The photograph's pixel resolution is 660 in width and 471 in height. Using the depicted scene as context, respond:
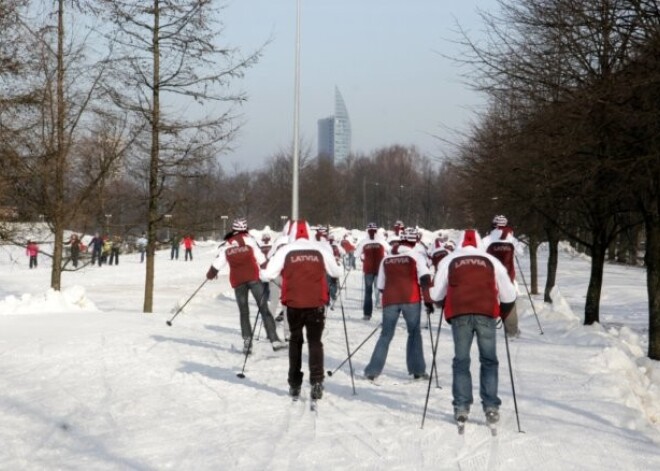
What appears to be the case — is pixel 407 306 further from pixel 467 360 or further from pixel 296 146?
pixel 296 146

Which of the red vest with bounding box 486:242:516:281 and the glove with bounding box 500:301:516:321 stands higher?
the red vest with bounding box 486:242:516:281

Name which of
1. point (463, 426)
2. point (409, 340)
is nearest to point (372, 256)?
point (409, 340)

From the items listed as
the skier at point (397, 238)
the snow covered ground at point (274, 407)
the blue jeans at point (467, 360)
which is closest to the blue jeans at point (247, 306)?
the snow covered ground at point (274, 407)

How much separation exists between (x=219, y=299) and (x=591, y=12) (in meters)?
15.5

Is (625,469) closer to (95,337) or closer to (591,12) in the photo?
(591,12)

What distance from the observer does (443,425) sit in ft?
24.3

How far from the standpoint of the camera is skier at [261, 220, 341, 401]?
8414 millimetres

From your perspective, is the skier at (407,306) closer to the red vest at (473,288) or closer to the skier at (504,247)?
the red vest at (473,288)

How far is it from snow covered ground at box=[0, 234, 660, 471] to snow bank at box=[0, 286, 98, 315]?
1.54m

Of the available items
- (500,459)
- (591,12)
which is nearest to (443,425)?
(500,459)

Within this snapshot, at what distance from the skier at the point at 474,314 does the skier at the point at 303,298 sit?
5.33ft

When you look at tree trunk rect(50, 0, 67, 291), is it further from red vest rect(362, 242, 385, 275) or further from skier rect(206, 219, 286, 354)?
skier rect(206, 219, 286, 354)

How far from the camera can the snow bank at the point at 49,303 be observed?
16.8m

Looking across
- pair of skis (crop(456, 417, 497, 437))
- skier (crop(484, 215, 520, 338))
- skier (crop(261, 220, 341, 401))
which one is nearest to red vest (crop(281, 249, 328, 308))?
skier (crop(261, 220, 341, 401))
